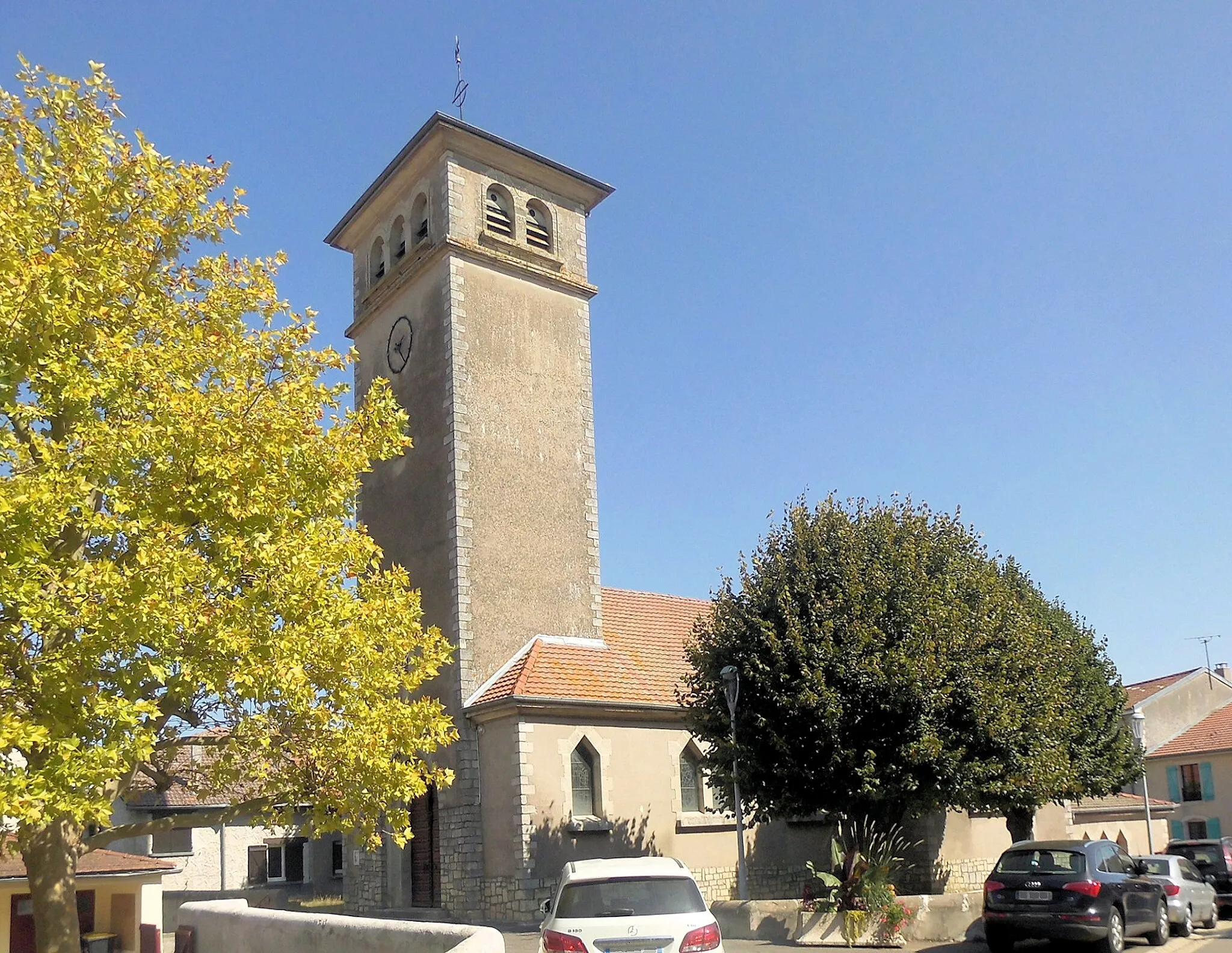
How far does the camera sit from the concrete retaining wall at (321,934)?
10.4 meters

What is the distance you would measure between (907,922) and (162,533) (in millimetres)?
13244

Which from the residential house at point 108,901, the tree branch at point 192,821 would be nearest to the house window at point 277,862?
the residential house at point 108,901

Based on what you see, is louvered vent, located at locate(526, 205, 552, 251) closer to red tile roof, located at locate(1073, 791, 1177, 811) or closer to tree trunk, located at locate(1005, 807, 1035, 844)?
tree trunk, located at locate(1005, 807, 1035, 844)

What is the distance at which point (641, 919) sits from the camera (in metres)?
9.71

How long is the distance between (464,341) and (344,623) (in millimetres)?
13368

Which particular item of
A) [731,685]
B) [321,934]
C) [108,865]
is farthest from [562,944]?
[108,865]

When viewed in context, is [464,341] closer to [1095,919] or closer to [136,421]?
[136,421]

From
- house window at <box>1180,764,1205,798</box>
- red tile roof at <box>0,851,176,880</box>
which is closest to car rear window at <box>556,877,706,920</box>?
red tile roof at <box>0,851,176,880</box>

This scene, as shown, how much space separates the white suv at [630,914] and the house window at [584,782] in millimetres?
12310

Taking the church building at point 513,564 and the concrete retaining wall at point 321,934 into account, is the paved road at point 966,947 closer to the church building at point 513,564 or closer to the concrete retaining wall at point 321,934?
the church building at point 513,564

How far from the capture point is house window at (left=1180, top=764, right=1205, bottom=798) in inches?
1784

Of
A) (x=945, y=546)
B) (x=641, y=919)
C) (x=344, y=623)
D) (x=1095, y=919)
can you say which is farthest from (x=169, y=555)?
(x=945, y=546)

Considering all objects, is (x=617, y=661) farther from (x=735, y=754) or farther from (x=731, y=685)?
(x=731, y=685)

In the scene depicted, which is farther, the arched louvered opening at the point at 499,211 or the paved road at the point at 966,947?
the arched louvered opening at the point at 499,211
